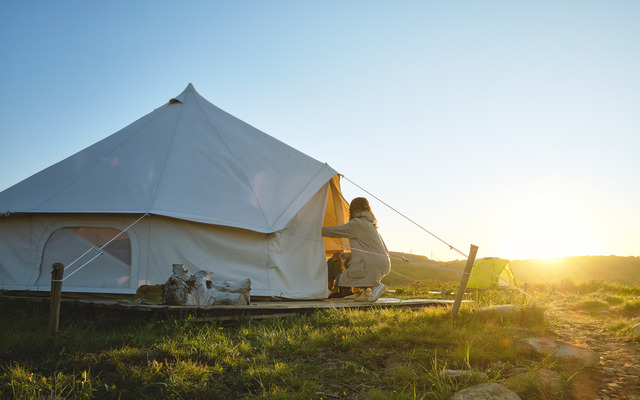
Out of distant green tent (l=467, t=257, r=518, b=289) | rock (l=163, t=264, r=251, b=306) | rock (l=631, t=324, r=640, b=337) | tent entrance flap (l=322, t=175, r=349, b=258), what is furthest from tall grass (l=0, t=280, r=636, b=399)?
distant green tent (l=467, t=257, r=518, b=289)

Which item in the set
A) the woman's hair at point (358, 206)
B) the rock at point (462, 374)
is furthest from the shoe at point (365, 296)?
the rock at point (462, 374)

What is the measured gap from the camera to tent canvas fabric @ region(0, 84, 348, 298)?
5914 millimetres

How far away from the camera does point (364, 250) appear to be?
6789mm

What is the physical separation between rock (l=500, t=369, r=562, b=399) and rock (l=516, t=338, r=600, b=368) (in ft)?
1.89

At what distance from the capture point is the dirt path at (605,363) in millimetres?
2912

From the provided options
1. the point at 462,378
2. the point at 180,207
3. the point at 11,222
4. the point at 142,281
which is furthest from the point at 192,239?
the point at 462,378

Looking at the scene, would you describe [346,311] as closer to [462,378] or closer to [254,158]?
[462,378]

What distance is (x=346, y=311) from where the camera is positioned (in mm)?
5602

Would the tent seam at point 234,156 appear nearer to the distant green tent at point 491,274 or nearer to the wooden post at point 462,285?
the wooden post at point 462,285

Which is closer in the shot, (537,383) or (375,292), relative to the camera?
(537,383)

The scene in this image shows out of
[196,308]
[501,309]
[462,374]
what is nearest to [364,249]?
[501,309]

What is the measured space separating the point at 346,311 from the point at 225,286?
5.41 ft

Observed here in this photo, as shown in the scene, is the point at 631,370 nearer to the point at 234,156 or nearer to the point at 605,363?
the point at 605,363

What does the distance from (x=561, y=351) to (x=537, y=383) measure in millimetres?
963
